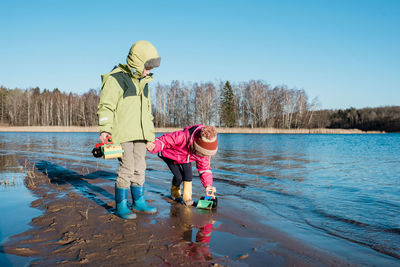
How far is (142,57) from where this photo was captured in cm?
355

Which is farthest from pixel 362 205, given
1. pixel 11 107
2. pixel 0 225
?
pixel 11 107

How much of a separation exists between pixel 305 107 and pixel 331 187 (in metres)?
52.7

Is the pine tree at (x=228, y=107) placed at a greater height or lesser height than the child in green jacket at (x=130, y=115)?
greater

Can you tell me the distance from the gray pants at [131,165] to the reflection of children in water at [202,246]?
1.12 meters

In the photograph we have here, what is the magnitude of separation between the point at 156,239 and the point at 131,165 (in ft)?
3.73

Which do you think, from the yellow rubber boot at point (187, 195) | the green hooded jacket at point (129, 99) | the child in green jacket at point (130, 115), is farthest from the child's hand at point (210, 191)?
the green hooded jacket at point (129, 99)

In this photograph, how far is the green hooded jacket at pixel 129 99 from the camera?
332 centimetres

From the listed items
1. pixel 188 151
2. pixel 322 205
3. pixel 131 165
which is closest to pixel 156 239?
pixel 131 165

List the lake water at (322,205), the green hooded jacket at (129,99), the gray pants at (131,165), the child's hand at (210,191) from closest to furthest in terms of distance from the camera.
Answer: the lake water at (322,205) → the green hooded jacket at (129,99) → the gray pants at (131,165) → the child's hand at (210,191)

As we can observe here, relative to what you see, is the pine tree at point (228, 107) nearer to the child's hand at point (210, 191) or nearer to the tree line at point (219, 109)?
the tree line at point (219, 109)

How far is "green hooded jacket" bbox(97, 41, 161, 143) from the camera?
10.9ft

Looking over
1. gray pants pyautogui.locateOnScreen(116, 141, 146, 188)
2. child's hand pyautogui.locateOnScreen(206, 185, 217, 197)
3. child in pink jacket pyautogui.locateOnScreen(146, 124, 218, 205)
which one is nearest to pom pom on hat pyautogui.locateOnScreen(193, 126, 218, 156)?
child in pink jacket pyautogui.locateOnScreen(146, 124, 218, 205)

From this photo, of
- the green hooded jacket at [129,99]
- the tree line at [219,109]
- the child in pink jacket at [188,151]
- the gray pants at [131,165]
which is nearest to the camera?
the green hooded jacket at [129,99]

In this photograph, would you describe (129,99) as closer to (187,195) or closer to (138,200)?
(138,200)
